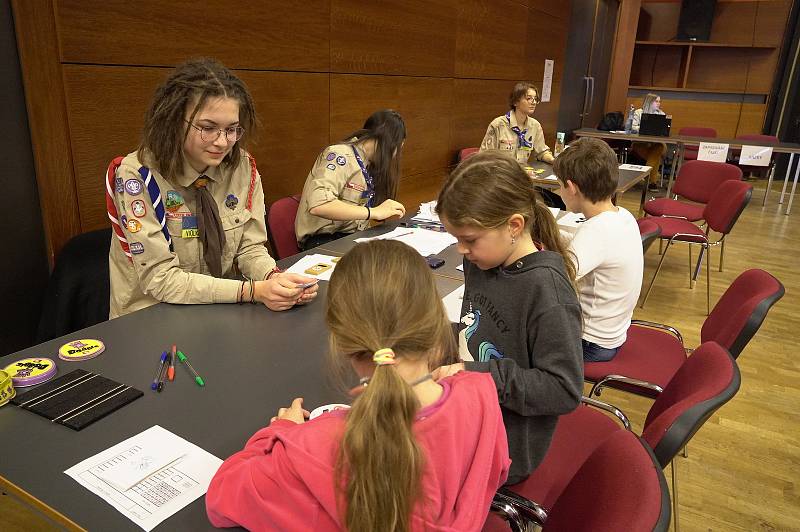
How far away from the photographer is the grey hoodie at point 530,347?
45.2 inches

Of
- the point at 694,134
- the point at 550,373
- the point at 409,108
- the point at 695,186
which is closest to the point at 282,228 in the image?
the point at 550,373

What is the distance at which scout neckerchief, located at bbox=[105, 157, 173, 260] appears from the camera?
1.63m

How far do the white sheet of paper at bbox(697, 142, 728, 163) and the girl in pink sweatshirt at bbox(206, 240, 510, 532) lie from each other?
5717 millimetres

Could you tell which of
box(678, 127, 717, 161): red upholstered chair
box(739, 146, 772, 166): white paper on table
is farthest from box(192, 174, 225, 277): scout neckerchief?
box(678, 127, 717, 161): red upholstered chair

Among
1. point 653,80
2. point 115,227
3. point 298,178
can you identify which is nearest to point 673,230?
point 298,178

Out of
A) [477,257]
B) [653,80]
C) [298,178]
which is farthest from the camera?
[653,80]

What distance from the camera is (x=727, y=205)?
358 cm

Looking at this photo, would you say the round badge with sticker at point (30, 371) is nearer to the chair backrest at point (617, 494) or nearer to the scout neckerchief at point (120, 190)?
the scout neckerchief at point (120, 190)

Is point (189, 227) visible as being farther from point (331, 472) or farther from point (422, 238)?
point (331, 472)

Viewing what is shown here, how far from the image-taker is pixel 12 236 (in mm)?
2016

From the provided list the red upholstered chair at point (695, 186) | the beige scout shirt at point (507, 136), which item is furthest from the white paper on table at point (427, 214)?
the red upholstered chair at point (695, 186)

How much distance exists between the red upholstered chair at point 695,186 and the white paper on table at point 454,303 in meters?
3.21

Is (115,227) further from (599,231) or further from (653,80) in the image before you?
(653,80)

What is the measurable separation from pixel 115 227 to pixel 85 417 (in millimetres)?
737
